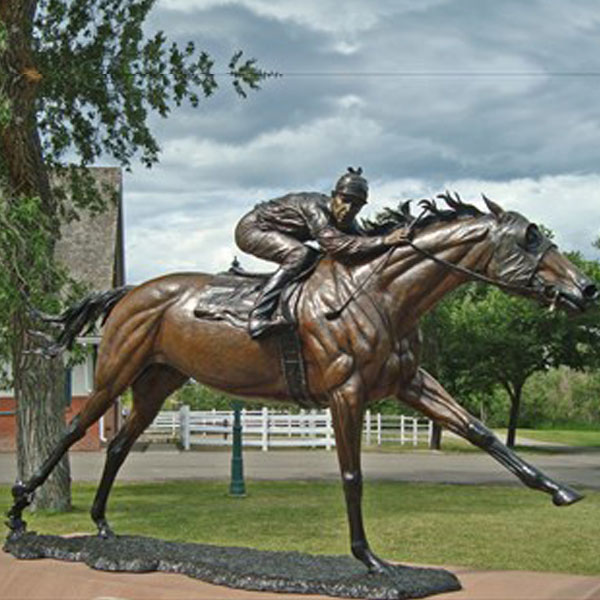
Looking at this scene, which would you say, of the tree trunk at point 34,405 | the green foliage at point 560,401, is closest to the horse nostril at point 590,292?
the tree trunk at point 34,405

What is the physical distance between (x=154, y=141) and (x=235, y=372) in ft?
31.2

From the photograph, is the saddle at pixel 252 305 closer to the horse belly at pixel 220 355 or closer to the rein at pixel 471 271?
the horse belly at pixel 220 355

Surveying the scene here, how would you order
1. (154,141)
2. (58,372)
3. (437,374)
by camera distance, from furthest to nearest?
(437,374), (154,141), (58,372)

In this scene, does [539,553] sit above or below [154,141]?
below

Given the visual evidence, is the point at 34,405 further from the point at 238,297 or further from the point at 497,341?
the point at 497,341

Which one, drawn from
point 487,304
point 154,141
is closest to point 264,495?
point 154,141

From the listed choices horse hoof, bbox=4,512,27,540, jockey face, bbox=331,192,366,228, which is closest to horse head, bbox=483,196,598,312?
jockey face, bbox=331,192,366,228

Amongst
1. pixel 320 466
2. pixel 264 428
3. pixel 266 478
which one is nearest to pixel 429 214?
pixel 266 478

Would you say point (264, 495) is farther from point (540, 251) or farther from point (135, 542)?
point (540, 251)

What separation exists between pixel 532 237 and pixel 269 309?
5.21ft

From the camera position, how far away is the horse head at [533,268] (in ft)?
16.3

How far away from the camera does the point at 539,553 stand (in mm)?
10195

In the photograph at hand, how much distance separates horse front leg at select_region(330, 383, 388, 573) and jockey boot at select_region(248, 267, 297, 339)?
577mm

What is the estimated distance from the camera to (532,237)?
201 inches
